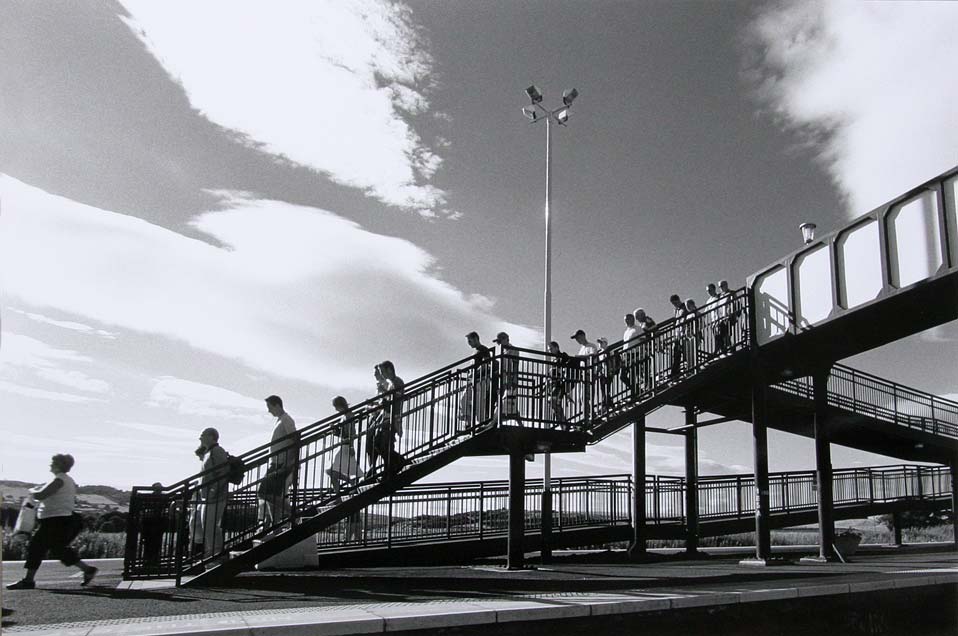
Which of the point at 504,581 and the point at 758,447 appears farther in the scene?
the point at 758,447

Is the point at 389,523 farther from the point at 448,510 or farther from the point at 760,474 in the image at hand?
the point at 760,474

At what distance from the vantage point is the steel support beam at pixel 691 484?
61.1ft

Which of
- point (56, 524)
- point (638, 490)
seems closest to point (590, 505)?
point (638, 490)

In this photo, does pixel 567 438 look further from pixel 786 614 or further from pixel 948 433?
pixel 948 433

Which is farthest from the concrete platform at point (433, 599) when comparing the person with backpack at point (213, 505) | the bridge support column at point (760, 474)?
the bridge support column at point (760, 474)

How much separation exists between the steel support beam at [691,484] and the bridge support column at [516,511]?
737cm

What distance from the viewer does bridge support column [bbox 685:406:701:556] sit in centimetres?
1862

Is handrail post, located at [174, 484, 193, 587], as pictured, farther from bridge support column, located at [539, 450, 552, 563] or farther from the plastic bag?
bridge support column, located at [539, 450, 552, 563]

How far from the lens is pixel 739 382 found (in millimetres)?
17219

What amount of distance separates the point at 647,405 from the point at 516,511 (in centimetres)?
347

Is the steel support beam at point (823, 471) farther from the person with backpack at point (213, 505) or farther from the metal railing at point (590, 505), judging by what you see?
the person with backpack at point (213, 505)

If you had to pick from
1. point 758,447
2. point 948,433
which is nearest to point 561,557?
point 758,447

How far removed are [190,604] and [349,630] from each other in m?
2.64

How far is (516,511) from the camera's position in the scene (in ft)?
40.5
